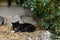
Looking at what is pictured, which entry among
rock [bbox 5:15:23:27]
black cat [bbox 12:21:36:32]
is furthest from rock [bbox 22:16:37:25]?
black cat [bbox 12:21:36:32]

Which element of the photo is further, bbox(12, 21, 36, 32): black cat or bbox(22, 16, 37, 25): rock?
bbox(22, 16, 37, 25): rock

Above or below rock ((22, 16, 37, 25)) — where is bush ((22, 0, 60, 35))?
above

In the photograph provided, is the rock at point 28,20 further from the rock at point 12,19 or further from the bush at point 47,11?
the bush at point 47,11

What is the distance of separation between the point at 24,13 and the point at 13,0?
582mm

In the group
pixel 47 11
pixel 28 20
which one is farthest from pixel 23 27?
pixel 47 11

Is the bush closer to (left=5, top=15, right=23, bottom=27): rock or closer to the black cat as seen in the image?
the black cat

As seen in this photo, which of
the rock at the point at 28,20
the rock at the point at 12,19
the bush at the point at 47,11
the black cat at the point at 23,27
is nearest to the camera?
the bush at the point at 47,11

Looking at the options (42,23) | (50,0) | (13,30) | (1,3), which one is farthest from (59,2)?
(1,3)

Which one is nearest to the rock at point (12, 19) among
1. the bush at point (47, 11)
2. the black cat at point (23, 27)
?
the black cat at point (23, 27)

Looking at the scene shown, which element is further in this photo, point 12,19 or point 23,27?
point 12,19

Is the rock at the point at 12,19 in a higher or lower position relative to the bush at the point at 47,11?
lower

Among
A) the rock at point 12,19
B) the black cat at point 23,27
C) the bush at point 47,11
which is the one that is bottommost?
the black cat at point 23,27

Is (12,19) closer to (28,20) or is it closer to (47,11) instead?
(28,20)

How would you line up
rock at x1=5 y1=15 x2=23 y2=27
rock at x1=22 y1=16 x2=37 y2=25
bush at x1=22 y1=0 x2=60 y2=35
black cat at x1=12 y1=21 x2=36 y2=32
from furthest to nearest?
rock at x1=22 y1=16 x2=37 y2=25 < rock at x1=5 y1=15 x2=23 y2=27 < black cat at x1=12 y1=21 x2=36 y2=32 < bush at x1=22 y1=0 x2=60 y2=35
